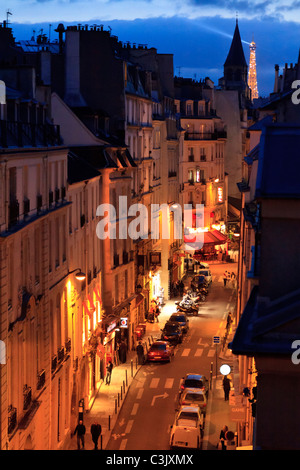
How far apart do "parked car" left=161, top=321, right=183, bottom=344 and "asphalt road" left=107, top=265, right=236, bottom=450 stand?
1.65 ft

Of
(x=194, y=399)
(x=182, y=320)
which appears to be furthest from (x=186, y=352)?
(x=194, y=399)

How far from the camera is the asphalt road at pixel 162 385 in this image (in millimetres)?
37781

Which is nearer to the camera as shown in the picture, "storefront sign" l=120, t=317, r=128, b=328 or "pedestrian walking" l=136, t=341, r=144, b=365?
"pedestrian walking" l=136, t=341, r=144, b=365

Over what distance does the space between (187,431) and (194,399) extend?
6.19 m

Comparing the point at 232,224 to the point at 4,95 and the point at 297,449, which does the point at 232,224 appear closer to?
the point at 4,95

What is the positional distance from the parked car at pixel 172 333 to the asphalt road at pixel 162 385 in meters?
0.50

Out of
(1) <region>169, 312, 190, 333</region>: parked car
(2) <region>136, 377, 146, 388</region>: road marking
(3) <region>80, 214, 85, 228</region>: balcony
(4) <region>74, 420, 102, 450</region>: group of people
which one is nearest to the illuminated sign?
(1) <region>169, 312, 190, 333</region>: parked car

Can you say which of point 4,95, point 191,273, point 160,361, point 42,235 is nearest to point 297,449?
point 4,95

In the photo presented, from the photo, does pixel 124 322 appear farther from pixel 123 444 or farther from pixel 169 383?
pixel 123 444

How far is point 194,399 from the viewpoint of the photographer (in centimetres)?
4106

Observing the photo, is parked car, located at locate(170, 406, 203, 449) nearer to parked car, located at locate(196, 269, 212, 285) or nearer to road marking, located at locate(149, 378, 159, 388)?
road marking, located at locate(149, 378, 159, 388)

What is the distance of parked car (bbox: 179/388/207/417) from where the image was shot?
1609 inches

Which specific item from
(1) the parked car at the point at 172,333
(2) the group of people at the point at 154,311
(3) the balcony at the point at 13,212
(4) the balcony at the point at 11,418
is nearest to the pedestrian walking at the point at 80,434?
(4) the balcony at the point at 11,418

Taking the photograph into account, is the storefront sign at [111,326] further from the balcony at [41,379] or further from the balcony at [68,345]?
the balcony at [41,379]
